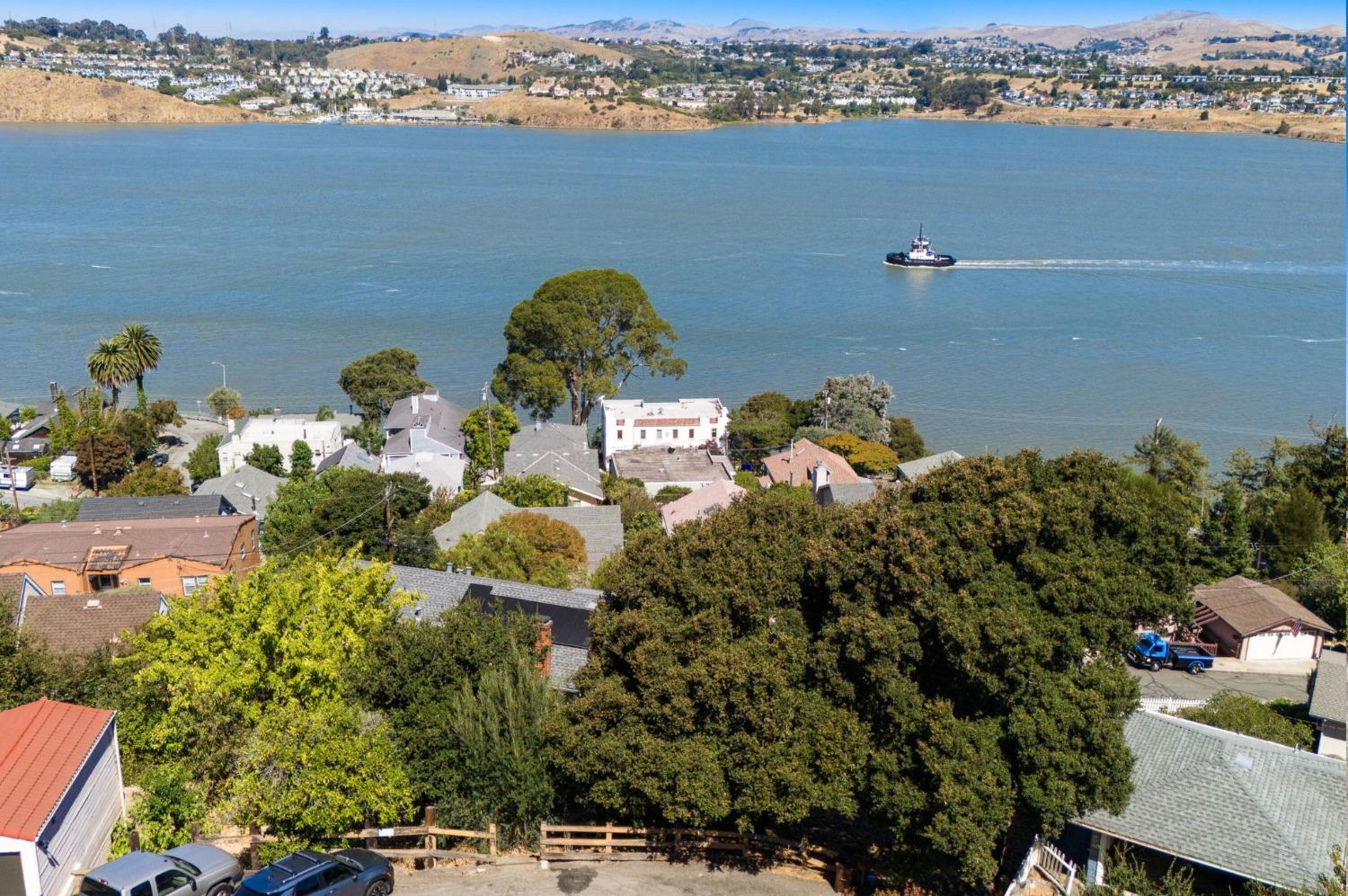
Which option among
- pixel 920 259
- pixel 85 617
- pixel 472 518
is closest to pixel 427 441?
pixel 472 518

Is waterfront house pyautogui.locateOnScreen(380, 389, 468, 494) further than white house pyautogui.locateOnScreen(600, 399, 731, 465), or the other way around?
white house pyautogui.locateOnScreen(600, 399, 731, 465)

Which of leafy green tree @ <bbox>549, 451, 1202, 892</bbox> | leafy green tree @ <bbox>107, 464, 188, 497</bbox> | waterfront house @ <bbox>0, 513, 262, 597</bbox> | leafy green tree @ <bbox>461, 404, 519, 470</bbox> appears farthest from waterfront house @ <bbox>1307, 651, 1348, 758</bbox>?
leafy green tree @ <bbox>107, 464, 188, 497</bbox>

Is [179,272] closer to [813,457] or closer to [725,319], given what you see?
[725,319]

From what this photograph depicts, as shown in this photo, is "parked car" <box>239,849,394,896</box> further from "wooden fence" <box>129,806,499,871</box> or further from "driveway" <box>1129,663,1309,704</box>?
"driveway" <box>1129,663,1309,704</box>

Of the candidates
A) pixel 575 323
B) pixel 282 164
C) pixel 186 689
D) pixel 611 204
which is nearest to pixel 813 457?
pixel 575 323

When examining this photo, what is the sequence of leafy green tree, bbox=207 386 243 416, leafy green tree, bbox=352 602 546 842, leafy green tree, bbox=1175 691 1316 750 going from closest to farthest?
leafy green tree, bbox=352 602 546 842 → leafy green tree, bbox=1175 691 1316 750 → leafy green tree, bbox=207 386 243 416

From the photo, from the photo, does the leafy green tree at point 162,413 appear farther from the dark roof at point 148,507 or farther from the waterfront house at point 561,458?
the waterfront house at point 561,458
